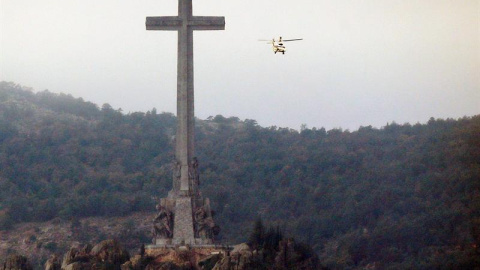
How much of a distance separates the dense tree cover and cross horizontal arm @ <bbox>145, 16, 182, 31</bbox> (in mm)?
9015

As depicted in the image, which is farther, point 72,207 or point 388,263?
point 72,207

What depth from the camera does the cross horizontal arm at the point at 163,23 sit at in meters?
72.4

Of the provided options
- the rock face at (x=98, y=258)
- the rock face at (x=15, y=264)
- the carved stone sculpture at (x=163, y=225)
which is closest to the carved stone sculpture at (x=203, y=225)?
the carved stone sculpture at (x=163, y=225)

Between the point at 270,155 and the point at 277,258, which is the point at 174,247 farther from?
the point at 270,155

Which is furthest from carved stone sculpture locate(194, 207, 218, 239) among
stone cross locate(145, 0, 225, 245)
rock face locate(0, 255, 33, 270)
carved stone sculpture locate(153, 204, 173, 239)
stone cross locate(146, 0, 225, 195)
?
rock face locate(0, 255, 33, 270)

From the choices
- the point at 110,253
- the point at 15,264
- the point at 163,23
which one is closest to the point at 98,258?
the point at 110,253

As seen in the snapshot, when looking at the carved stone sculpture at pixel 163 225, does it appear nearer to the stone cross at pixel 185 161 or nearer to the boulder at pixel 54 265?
the stone cross at pixel 185 161

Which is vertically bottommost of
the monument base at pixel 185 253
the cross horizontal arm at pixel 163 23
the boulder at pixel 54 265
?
the boulder at pixel 54 265

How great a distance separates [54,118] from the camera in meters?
104

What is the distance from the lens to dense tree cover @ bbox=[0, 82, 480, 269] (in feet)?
254

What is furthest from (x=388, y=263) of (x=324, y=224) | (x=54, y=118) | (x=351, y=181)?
(x=54, y=118)

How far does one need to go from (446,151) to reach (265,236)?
18.9 meters

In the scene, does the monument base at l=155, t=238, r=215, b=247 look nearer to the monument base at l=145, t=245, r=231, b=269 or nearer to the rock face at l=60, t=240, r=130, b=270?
the monument base at l=145, t=245, r=231, b=269

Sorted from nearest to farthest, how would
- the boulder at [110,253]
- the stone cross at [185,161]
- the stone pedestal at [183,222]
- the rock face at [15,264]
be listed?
the boulder at [110,253] → the rock face at [15,264] → the stone pedestal at [183,222] → the stone cross at [185,161]
